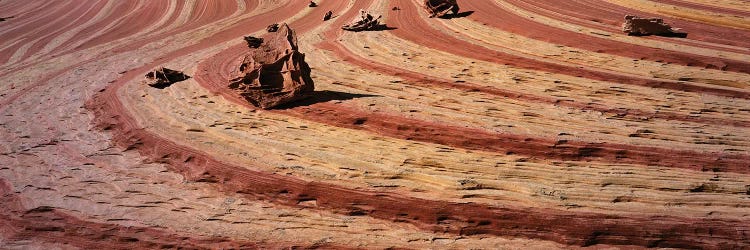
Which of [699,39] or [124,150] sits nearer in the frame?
[124,150]

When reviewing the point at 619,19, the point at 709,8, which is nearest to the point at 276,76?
the point at 619,19

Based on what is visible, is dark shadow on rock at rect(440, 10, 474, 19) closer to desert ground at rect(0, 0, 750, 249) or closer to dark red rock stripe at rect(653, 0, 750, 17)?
desert ground at rect(0, 0, 750, 249)

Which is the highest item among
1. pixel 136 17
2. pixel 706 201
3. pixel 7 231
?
pixel 136 17

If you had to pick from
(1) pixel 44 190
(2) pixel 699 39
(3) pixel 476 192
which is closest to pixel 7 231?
(1) pixel 44 190

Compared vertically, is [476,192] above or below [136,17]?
below

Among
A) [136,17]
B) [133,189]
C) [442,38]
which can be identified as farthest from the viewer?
[136,17]

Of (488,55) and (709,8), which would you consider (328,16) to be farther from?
(709,8)

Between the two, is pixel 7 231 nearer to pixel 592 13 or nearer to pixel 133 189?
pixel 133 189

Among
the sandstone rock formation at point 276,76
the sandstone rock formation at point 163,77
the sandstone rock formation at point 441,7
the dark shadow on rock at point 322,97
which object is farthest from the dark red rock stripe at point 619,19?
the sandstone rock formation at point 163,77

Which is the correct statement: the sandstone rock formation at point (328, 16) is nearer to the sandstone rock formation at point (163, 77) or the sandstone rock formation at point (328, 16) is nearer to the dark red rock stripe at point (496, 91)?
the dark red rock stripe at point (496, 91)
